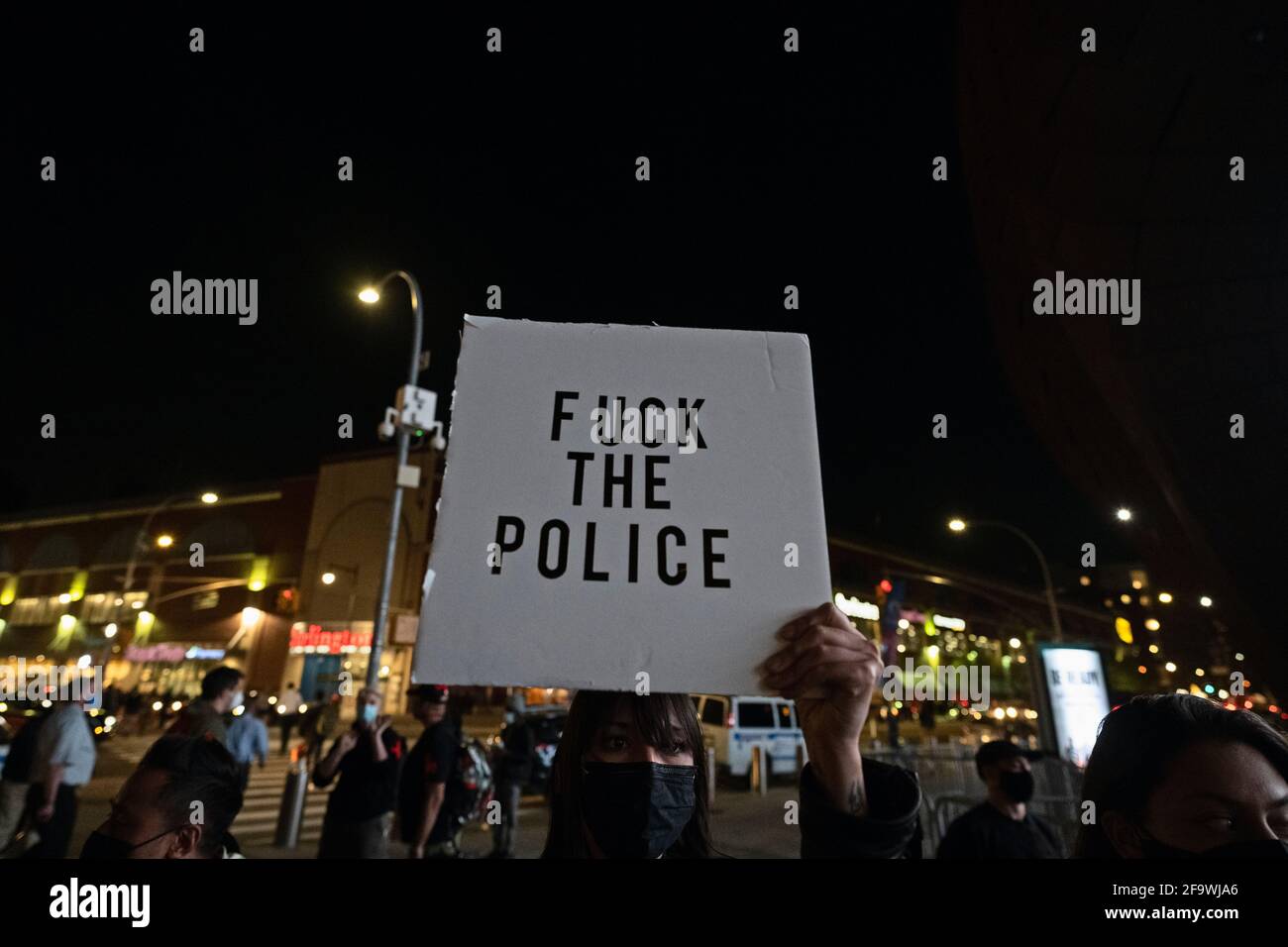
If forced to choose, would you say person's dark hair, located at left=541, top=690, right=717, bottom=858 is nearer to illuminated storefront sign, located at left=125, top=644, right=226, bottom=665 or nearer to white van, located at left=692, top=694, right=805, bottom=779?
white van, located at left=692, top=694, right=805, bottom=779

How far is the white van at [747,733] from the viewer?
1484 centimetres

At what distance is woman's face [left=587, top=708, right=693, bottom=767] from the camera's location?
77.3 inches

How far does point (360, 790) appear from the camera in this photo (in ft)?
18.4

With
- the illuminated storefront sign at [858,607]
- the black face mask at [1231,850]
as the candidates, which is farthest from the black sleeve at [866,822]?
the illuminated storefront sign at [858,607]

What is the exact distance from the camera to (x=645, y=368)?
1.71 m

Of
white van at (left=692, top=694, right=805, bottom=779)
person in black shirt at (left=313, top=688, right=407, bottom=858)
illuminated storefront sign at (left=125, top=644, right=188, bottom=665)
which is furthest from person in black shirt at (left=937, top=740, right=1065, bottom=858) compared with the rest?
illuminated storefront sign at (left=125, top=644, right=188, bottom=665)

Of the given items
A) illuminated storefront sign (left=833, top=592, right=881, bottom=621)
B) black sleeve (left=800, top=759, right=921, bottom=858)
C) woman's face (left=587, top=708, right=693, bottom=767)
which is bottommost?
black sleeve (left=800, top=759, right=921, bottom=858)

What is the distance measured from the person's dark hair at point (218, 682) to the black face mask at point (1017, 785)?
6.41 m

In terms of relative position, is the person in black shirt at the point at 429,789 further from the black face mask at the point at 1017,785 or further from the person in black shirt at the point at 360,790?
the black face mask at the point at 1017,785

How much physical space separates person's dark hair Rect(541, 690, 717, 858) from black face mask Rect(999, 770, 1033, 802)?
309 cm

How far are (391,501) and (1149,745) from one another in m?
10.1
